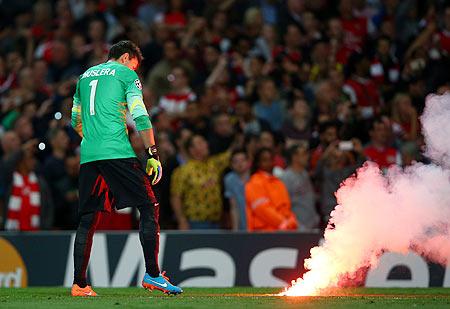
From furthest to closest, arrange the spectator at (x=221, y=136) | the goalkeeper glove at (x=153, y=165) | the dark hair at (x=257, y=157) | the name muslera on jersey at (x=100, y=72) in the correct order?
the spectator at (x=221, y=136), the dark hair at (x=257, y=157), the name muslera on jersey at (x=100, y=72), the goalkeeper glove at (x=153, y=165)

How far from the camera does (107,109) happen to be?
1024 cm

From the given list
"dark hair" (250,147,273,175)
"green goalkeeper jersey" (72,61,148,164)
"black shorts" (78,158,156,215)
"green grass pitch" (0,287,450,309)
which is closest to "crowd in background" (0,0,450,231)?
"dark hair" (250,147,273,175)

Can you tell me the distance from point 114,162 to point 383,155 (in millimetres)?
6032

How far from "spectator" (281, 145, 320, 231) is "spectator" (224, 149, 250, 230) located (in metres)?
0.63

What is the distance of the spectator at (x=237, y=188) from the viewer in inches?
583

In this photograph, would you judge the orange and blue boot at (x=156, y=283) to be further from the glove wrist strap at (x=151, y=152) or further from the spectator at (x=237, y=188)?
the spectator at (x=237, y=188)

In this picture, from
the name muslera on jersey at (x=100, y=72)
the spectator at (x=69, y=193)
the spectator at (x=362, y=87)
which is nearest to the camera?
the name muslera on jersey at (x=100, y=72)

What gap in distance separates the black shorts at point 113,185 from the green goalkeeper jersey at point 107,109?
3.5 inches

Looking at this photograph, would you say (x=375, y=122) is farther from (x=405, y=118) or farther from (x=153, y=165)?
(x=153, y=165)

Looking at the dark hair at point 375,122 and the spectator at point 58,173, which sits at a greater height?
the dark hair at point 375,122

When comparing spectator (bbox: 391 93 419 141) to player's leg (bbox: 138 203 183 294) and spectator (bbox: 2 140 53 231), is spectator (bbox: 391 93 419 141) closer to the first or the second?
spectator (bbox: 2 140 53 231)

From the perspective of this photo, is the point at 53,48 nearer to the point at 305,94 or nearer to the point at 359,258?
the point at 305,94

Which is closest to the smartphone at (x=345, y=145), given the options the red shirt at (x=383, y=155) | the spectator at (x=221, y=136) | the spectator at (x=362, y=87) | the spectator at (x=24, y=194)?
the red shirt at (x=383, y=155)

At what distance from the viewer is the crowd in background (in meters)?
15.1
